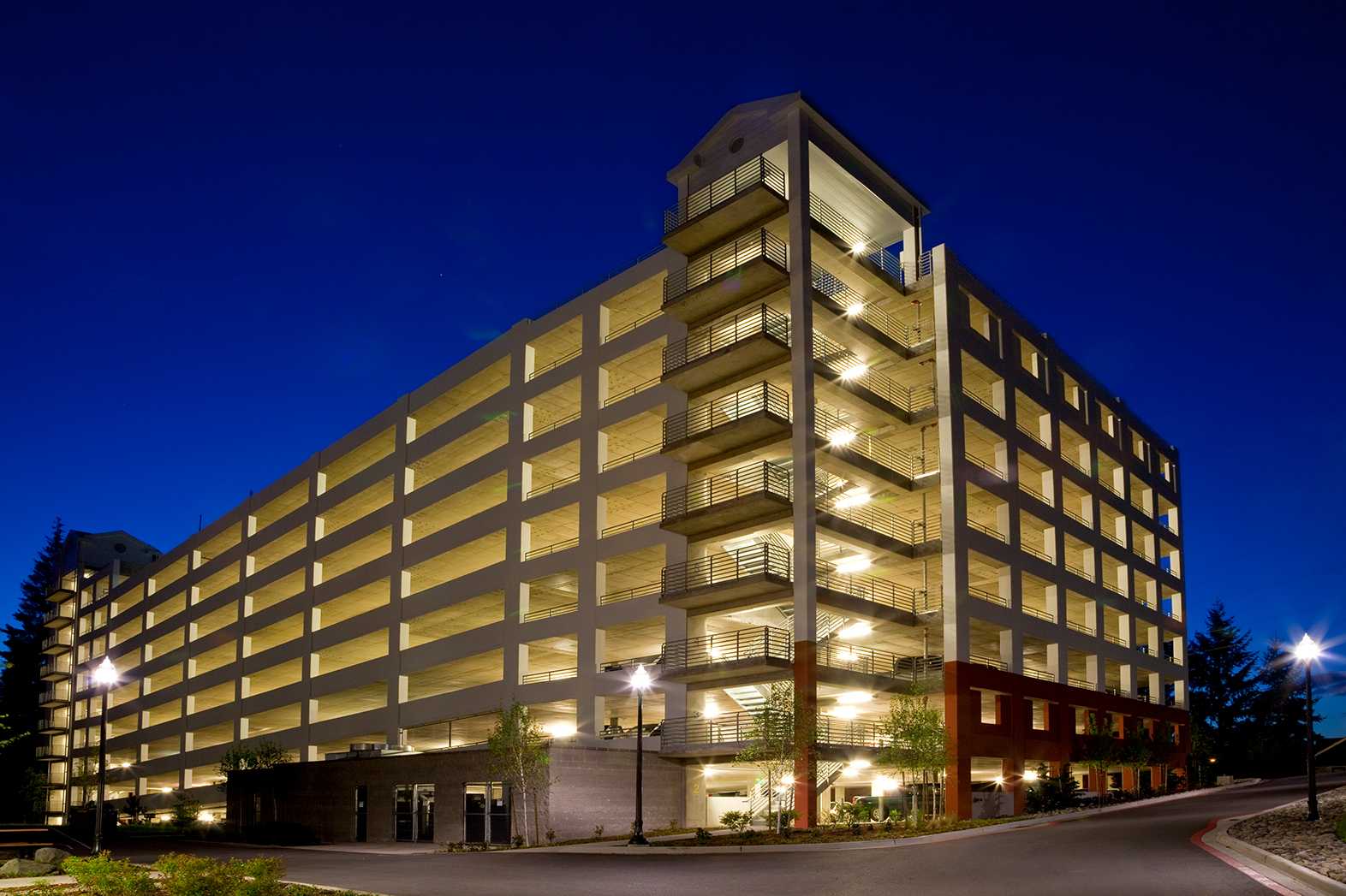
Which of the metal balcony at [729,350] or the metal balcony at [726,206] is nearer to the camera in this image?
the metal balcony at [729,350]

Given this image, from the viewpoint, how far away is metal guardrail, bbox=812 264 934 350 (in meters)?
50.7

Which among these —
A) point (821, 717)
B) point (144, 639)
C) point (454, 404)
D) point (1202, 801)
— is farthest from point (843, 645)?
point (144, 639)

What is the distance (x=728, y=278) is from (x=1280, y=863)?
32.9 meters

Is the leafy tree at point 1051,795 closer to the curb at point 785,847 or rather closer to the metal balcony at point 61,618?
the curb at point 785,847

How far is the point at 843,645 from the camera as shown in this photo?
4778cm

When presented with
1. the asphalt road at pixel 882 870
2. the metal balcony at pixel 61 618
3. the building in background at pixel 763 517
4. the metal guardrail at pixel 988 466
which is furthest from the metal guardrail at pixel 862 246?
the metal balcony at pixel 61 618

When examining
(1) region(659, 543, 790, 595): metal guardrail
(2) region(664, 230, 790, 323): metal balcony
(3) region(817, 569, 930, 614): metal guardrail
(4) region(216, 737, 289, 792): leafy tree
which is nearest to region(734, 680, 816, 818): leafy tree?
(3) region(817, 569, 930, 614): metal guardrail

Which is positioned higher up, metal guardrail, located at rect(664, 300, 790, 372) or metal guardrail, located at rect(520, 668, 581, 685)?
metal guardrail, located at rect(664, 300, 790, 372)

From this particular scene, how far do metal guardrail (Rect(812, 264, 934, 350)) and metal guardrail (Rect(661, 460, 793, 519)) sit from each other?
27.3ft

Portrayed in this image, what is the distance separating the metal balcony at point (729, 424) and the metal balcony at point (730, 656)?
7.95 m

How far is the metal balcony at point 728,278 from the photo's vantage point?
4806 centimetres

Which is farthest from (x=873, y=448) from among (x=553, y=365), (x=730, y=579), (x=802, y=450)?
(x=553, y=365)

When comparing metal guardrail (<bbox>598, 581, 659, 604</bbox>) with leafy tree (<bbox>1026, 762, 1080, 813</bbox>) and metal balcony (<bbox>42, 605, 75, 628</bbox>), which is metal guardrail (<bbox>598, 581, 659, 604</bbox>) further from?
metal balcony (<bbox>42, 605, 75, 628</bbox>)

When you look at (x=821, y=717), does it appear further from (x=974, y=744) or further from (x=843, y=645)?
(x=974, y=744)
